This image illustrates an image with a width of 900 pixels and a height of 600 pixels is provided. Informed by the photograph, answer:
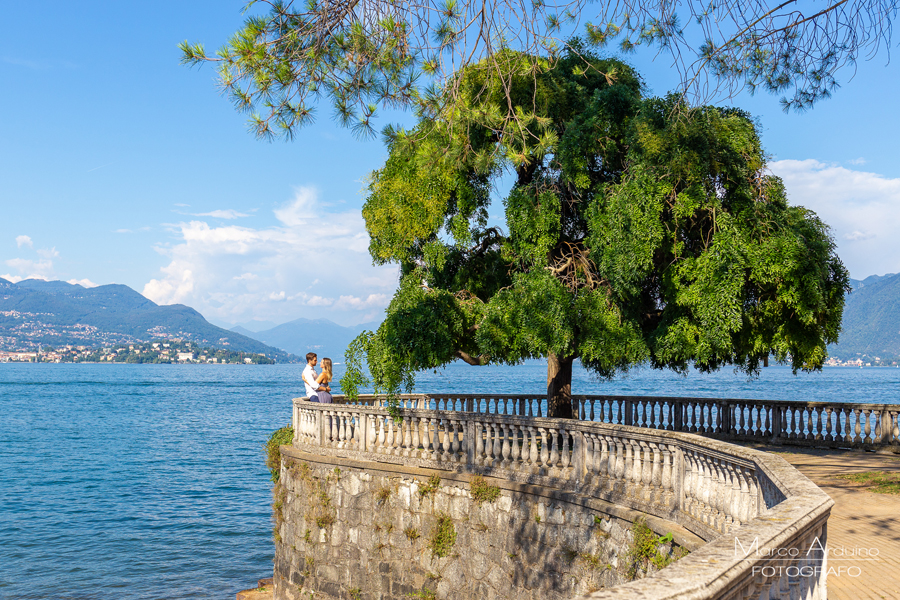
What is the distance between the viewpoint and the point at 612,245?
11875 mm

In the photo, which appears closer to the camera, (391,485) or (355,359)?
(391,485)

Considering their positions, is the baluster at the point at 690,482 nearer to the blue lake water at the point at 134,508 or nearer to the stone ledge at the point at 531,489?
the stone ledge at the point at 531,489

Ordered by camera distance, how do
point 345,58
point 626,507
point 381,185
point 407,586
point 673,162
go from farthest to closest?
point 381,185 < point 673,162 < point 407,586 < point 626,507 < point 345,58

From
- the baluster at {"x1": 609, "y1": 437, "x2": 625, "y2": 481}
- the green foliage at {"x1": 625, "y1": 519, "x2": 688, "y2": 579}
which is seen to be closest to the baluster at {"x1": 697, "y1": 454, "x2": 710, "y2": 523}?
the green foliage at {"x1": 625, "y1": 519, "x2": 688, "y2": 579}

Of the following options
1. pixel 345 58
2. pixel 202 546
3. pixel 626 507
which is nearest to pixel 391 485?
pixel 626 507

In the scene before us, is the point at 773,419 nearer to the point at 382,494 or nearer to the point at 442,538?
the point at 442,538

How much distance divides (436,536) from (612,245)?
18.8 ft

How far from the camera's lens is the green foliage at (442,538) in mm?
10227

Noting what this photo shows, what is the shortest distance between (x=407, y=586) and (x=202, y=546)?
13443 millimetres

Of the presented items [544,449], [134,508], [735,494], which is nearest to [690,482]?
[735,494]

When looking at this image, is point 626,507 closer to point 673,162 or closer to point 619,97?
point 673,162

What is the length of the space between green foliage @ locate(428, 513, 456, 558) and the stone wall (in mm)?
15

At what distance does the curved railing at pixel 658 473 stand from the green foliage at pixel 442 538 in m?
0.82

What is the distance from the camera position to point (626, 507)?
7738 mm
